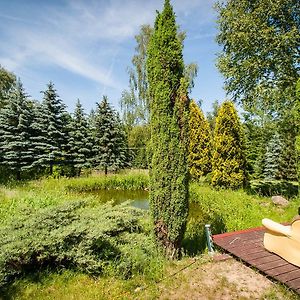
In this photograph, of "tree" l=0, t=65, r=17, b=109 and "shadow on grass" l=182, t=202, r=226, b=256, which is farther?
"tree" l=0, t=65, r=17, b=109

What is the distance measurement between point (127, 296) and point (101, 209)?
6.87 feet

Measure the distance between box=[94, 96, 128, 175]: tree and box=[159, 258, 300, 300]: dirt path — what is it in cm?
1494

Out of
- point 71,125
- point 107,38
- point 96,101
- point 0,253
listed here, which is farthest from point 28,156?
point 0,253

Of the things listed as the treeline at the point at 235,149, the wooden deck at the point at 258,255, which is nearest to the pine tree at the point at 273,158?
the treeline at the point at 235,149

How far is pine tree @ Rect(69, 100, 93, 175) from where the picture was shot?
695 inches

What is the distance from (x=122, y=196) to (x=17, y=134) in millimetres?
8481

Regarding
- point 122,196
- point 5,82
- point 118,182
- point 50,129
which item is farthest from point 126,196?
point 5,82

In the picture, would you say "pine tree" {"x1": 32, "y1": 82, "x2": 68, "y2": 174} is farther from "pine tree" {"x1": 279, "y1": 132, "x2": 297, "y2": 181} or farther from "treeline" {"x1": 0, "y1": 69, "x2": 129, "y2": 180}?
"pine tree" {"x1": 279, "y1": 132, "x2": 297, "y2": 181}

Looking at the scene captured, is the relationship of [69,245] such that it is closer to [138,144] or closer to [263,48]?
[263,48]

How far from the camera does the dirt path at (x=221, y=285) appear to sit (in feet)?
10.6

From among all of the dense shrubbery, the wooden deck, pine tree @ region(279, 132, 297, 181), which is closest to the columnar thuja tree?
the dense shrubbery

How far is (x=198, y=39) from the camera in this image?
8.17 m

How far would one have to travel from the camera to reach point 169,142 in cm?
434

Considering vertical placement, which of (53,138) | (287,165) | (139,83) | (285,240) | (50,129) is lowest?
(285,240)
